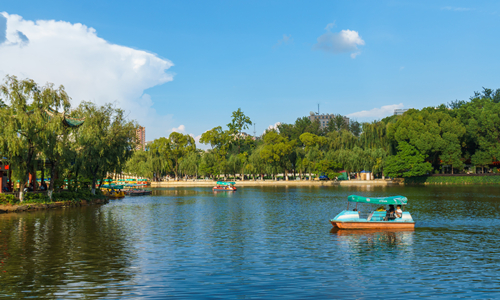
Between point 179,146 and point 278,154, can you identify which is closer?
point 278,154

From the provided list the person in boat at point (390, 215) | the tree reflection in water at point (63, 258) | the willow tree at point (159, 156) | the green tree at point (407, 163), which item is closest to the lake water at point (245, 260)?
the tree reflection in water at point (63, 258)

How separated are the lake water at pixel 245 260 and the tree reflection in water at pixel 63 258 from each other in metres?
0.04

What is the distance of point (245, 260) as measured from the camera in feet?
61.7

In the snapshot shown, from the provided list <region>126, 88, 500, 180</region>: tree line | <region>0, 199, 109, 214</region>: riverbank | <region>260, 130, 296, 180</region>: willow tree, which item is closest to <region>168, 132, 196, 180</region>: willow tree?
<region>126, 88, 500, 180</region>: tree line

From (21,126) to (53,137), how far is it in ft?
9.93

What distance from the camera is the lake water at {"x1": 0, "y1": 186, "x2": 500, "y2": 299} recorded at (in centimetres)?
1396

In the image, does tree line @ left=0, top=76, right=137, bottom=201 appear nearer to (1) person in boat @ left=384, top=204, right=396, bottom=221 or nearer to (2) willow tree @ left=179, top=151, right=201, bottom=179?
(1) person in boat @ left=384, top=204, right=396, bottom=221

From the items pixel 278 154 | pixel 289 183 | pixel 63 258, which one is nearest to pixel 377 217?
pixel 63 258

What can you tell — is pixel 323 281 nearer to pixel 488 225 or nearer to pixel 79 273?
pixel 79 273

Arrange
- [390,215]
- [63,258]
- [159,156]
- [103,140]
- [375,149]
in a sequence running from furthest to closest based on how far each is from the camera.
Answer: [159,156], [375,149], [103,140], [390,215], [63,258]

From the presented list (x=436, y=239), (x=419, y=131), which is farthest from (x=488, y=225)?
(x=419, y=131)

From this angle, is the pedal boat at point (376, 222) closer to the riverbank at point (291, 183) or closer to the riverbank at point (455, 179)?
the riverbank at point (291, 183)

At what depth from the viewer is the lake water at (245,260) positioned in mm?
13961

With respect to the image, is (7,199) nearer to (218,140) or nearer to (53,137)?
(53,137)
